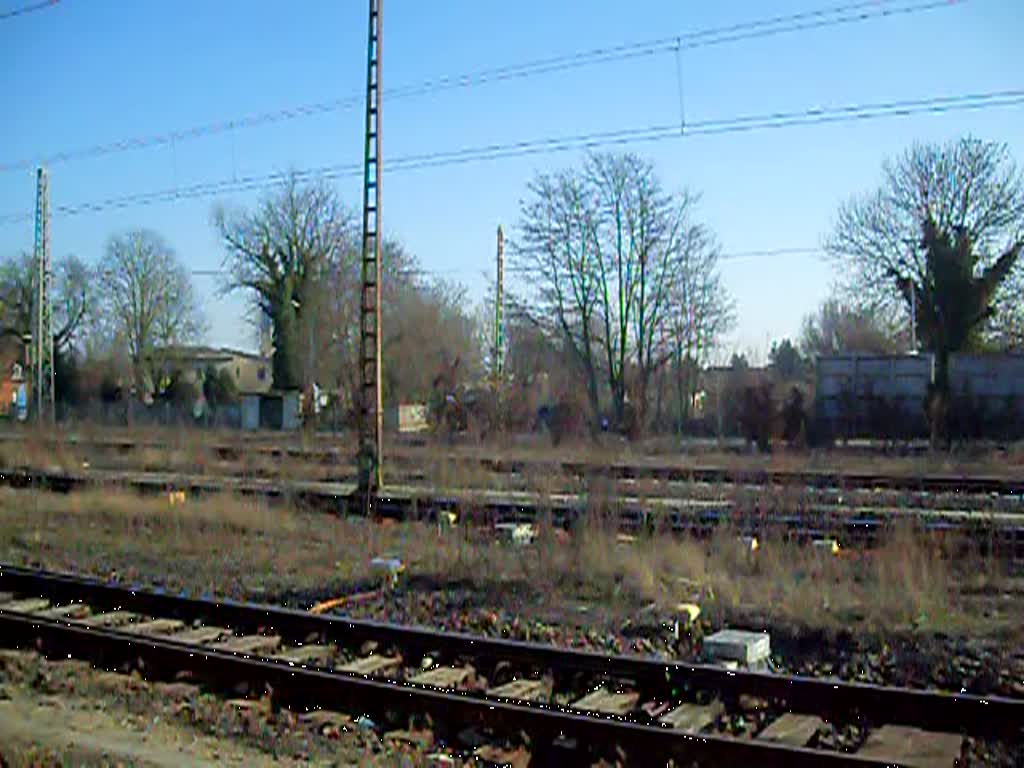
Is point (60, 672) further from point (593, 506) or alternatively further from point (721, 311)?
point (721, 311)

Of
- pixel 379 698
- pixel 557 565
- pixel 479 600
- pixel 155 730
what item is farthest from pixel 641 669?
pixel 557 565

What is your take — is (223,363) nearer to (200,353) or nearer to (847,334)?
(200,353)

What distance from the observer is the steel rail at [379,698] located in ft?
22.0

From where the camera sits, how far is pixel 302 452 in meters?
31.3

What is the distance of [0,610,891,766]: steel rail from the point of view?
670 cm

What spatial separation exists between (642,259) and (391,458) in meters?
21.1

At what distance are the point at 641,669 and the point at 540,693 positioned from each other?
801mm

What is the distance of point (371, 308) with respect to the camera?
20.5 m

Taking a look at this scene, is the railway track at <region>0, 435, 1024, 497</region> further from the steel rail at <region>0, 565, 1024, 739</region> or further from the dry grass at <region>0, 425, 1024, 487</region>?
the steel rail at <region>0, 565, 1024, 739</region>

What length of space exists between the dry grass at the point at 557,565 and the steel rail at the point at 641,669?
141 centimetres

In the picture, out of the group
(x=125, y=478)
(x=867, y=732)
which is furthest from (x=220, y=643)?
(x=125, y=478)

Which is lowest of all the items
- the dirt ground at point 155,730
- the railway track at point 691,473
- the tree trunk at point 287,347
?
the dirt ground at point 155,730

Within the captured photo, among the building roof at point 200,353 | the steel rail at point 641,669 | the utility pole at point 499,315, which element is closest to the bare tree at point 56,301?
the building roof at point 200,353

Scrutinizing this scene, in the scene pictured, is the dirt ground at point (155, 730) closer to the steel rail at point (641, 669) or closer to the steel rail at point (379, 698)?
the steel rail at point (379, 698)
